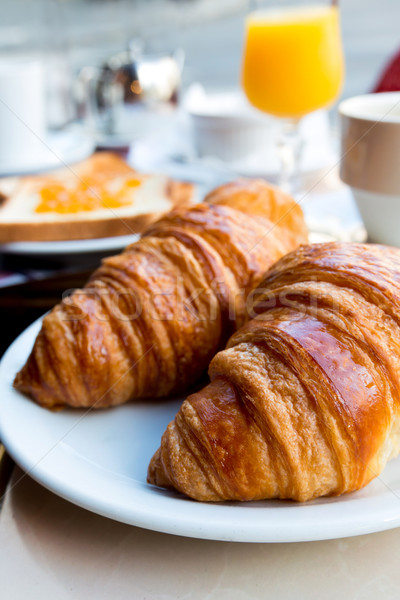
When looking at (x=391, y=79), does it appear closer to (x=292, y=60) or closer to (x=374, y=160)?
(x=292, y=60)

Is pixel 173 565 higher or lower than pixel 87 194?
lower

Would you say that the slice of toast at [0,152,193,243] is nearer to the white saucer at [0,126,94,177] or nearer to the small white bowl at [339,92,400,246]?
the white saucer at [0,126,94,177]

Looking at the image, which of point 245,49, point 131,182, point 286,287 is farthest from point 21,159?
point 286,287

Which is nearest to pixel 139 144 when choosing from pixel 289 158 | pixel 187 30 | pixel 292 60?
pixel 292 60

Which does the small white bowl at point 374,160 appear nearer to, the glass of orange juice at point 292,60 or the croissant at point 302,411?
the croissant at point 302,411

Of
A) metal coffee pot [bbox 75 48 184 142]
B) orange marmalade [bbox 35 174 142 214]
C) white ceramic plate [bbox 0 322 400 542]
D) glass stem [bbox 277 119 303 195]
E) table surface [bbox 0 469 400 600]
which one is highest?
metal coffee pot [bbox 75 48 184 142]

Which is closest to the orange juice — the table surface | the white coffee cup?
the white coffee cup

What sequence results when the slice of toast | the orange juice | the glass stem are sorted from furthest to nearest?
1. the orange juice
2. the glass stem
3. the slice of toast
